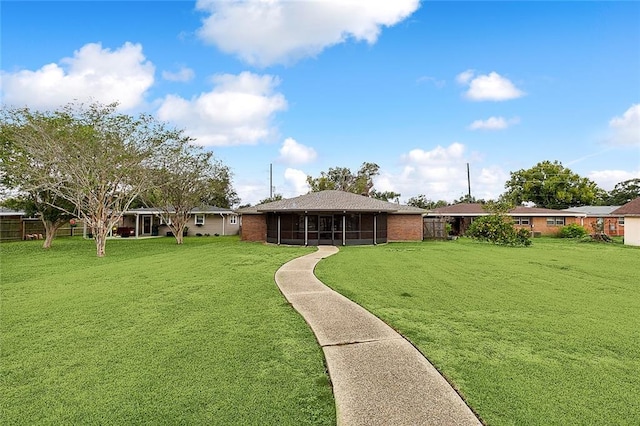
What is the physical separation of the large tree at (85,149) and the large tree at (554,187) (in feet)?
127

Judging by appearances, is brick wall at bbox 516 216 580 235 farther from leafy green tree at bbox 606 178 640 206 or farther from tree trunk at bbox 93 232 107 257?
leafy green tree at bbox 606 178 640 206

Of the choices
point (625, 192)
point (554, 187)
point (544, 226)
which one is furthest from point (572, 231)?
point (625, 192)

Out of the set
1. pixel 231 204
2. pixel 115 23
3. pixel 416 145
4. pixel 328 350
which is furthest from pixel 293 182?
pixel 328 350

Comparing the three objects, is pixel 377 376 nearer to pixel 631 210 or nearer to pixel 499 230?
pixel 499 230

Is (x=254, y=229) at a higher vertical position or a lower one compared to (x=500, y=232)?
higher

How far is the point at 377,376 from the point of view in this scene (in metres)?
3.40

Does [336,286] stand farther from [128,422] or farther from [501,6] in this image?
[501,6]

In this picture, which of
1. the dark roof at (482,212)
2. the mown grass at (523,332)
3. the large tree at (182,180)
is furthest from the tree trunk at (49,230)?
the dark roof at (482,212)

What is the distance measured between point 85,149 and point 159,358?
14048mm

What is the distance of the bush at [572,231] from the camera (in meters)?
25.4

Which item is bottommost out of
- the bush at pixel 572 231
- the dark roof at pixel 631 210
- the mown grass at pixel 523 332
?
the mown grass at pixel 523 332

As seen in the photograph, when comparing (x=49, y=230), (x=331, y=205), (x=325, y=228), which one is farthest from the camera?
(x=325, y=228)

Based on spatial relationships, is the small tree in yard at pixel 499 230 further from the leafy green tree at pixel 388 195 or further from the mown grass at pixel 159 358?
the leafy green tree at pixel 388 195

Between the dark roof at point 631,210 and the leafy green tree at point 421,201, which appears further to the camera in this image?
the leafy green tree at point 421,201
